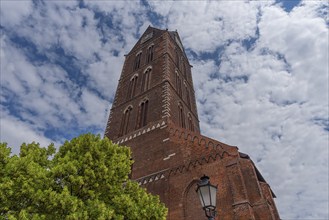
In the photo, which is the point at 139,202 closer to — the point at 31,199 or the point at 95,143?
the point at 95,143

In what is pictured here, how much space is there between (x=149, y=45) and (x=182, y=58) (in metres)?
4.62

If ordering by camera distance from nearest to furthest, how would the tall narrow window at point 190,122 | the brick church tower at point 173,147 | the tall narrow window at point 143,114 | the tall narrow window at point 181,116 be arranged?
the brick church tower at point 173,147
the tall narrow window at point 143,114
the tall narrow window at point 181,116
the tall narrow window at point 190,122

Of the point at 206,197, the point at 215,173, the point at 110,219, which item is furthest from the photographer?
the point at 215,173

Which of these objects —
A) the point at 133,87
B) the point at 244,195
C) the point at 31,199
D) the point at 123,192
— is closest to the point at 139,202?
the point at 123,192

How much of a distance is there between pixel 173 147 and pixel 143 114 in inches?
243

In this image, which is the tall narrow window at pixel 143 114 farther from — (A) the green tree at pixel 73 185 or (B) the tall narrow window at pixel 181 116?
(A) the green tree at pixel 73 185

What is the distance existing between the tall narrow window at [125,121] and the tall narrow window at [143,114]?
1.32m

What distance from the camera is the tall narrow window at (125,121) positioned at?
71.6ft

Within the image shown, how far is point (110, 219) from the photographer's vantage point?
27.0 feet

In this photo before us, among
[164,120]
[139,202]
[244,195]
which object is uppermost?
[164,120]

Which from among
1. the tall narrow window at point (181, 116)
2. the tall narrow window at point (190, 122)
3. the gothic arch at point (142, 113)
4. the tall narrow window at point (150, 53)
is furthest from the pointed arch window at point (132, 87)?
the tall narrow window at point (190, 122)

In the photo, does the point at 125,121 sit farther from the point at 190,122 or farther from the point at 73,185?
the point at 73,185

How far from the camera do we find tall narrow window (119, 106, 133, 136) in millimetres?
21827

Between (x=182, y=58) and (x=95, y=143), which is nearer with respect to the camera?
(x=95, y=143)
